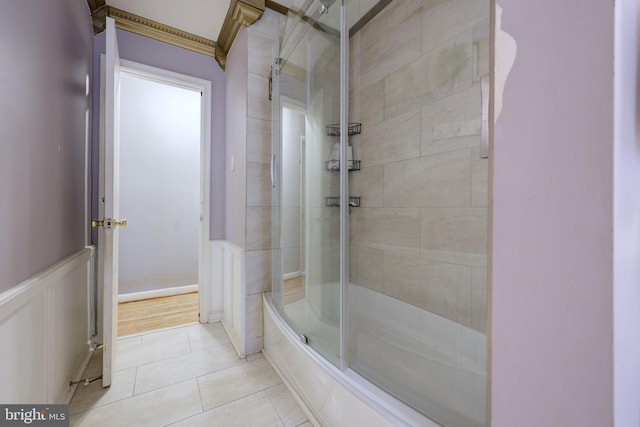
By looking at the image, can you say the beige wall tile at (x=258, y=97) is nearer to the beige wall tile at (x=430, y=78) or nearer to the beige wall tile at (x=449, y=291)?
the beige wall tile at (x=430, y=78)

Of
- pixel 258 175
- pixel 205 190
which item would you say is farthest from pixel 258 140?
pixel 205 190

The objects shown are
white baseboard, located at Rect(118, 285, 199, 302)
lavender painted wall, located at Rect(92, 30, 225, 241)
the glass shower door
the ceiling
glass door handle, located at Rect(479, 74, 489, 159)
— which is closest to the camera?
glass door handle, located at Rect(479, 74, 489, 159)

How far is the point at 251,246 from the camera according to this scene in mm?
1721

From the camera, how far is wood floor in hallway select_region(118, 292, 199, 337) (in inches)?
83.1

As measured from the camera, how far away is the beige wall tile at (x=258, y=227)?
67.7 inches

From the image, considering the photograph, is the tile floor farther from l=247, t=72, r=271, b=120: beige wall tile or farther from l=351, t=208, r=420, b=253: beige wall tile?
l=247, t=72, r=271, b=120: beige wall tile

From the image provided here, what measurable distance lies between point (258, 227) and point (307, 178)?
0.52 m

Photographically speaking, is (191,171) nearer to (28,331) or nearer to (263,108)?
(263,108)

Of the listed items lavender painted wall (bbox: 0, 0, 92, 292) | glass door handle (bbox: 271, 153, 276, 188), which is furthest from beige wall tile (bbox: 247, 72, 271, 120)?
lavender painted wall (bbox: 0, 0, 92, 292)

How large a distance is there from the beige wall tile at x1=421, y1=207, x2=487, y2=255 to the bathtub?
0.39m

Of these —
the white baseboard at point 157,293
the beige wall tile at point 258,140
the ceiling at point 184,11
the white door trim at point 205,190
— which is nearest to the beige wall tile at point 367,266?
the beige wall tile at point 258,140

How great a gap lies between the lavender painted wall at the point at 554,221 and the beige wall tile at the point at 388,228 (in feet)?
3.98

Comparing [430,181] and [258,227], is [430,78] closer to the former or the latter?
[430,181]

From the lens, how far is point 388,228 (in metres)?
1.74
